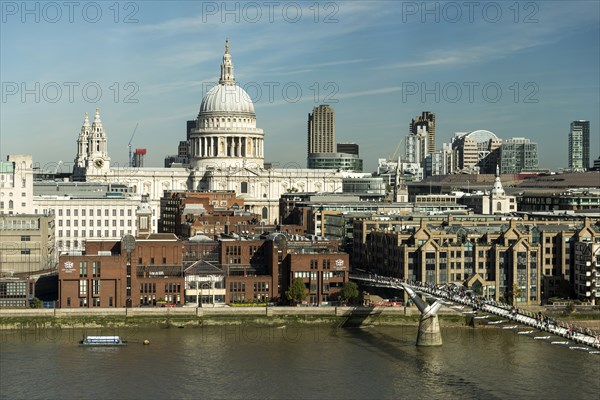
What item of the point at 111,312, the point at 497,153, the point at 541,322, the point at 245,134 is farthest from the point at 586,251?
the point at 497,153

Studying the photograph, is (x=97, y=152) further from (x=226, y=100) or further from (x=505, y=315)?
(x=505, y=315)

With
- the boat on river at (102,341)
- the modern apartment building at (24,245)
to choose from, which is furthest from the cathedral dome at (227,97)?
the boat on river at (102,341)

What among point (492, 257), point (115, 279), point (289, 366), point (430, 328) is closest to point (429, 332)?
point (430, 328)

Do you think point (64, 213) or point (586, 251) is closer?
point (586, 251)

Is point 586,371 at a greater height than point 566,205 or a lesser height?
lesser

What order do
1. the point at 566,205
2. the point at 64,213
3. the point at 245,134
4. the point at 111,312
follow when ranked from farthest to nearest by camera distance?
the point at 245,134
the point at 566,205
the point at 64,213
the point at 111,312

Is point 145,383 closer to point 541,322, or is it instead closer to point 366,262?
point 541,322

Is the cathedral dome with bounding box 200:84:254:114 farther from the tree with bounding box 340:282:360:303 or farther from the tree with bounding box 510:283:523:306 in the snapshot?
the tree with bounding box 340:282:360:303
